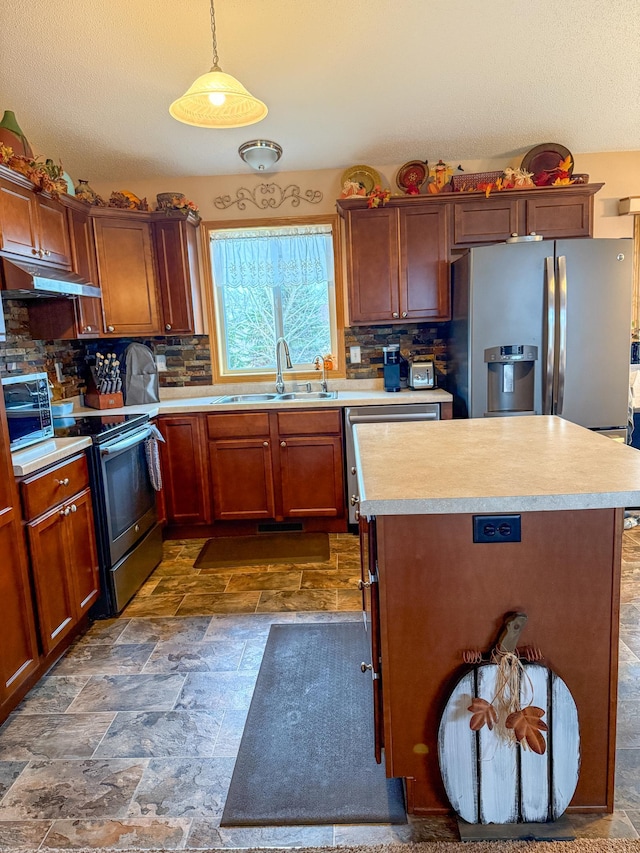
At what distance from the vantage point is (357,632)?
241 centimetres

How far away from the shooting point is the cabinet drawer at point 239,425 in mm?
3482

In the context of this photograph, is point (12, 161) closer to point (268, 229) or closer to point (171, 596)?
point (268, 229)

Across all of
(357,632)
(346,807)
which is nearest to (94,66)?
(357,632)

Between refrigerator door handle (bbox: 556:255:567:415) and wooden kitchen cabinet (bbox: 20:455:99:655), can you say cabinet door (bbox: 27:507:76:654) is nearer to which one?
wooden kitchen cabinet (bbox: 20:455:99:655)

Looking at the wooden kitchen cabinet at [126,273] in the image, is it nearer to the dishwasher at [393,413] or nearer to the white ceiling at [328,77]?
the white ceiling at [328,77]

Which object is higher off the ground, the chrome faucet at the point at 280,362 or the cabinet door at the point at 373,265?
the cabinet door at the point at 373,265

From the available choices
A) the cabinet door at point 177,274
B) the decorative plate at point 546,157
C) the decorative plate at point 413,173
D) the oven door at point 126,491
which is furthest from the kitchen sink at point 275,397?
the decorative plate at point 546,157

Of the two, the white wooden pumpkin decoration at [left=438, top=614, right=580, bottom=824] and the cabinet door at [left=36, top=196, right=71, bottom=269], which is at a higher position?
the cabinet door at [left=36, top=196, right=71, bottom=269]

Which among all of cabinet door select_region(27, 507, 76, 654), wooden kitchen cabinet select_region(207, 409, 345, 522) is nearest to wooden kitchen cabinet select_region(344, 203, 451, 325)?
wooden kitchen cabinet select_region(207, 409, 345, 522)

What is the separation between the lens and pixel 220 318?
158 inches

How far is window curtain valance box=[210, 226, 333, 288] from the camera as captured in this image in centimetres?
387

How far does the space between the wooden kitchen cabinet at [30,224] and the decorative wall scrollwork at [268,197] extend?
3.88ft

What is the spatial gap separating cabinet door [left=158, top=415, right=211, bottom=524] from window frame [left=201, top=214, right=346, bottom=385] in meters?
0.67

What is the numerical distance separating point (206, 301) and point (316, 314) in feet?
2.73
